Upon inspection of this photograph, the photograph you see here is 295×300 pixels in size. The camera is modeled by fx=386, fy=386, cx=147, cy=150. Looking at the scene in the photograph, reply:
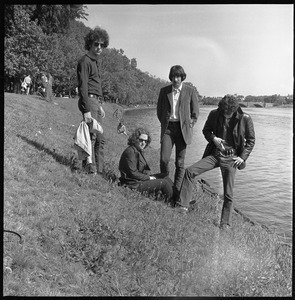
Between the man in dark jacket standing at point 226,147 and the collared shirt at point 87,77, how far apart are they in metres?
2.15

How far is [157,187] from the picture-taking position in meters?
7.21

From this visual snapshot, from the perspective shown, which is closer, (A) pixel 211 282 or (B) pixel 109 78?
(A) pixel 211 282

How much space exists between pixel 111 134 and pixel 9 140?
759 centimetres

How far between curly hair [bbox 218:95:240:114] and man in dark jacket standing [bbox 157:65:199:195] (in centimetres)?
60

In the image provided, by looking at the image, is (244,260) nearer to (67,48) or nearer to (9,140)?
(9,140)

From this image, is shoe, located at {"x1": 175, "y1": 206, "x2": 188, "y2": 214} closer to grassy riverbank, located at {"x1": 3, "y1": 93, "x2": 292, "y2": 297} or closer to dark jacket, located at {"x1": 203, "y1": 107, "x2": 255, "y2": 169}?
grassy riverbank, located at {"x1": 3, "y1": 93, "x2": 292, "y2": 297}

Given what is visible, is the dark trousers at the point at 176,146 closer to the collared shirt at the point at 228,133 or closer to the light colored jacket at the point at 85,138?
the collared shirt at the point at 228,133

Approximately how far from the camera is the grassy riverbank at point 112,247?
13.9 feet

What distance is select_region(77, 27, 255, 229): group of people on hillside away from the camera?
6691mm

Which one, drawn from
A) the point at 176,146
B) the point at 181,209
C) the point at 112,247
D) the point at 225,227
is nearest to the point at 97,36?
the point at 176,146

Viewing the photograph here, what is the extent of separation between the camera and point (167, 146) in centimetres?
723

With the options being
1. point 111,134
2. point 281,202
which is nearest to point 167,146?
point 281,202

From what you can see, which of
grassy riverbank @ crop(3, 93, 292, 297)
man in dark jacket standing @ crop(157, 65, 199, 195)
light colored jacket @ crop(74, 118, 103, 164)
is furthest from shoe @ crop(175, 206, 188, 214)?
light colored jacket @ crop(74, 118, 103, 164)

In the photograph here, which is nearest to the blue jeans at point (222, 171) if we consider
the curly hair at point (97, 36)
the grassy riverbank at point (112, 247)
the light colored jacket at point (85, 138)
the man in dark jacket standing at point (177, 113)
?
the grassy riverbank at point (112, 247)
